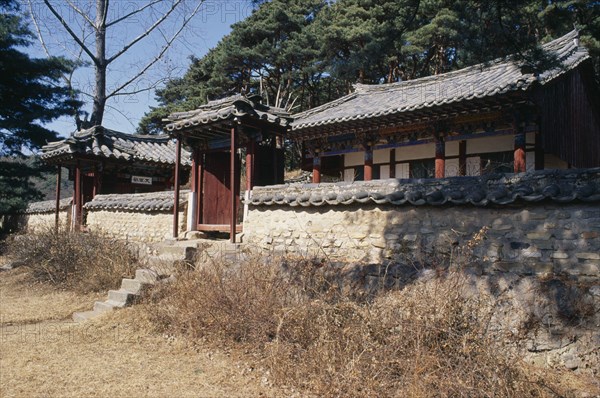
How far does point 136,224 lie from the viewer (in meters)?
11.3

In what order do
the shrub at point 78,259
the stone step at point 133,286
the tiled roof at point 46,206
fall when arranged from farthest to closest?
the tiled roof at point 46,206
the shrub at point 78,259
the stone step at point 133,286

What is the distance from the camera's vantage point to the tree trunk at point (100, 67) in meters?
15.5

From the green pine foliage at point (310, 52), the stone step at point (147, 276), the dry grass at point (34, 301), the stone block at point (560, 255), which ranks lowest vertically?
the dry grass at point (34, 301)

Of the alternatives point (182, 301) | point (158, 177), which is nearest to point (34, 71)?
point (158, 177)

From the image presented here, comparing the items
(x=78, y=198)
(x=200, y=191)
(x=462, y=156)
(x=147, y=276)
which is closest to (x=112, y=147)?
(x=78, y=198)

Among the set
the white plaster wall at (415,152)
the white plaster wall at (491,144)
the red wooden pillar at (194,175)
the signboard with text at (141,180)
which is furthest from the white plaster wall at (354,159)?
the signboard with text at (141,180)

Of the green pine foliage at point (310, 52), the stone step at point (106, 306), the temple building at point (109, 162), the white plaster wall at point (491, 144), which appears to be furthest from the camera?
the green pine foliage at point (310, 52)

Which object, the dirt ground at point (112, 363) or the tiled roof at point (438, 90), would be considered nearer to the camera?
the dirt ground at point (112, 363)

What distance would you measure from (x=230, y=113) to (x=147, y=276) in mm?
3518

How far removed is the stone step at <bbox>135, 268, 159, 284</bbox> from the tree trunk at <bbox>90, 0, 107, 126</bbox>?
1050cm

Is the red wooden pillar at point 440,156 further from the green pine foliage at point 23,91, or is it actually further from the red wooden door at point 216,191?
the green pine foliage at point 23,91

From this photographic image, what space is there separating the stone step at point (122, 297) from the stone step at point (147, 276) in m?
0.37

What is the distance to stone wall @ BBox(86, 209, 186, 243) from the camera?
34.3 feet

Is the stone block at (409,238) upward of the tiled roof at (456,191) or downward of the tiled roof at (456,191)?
downward
